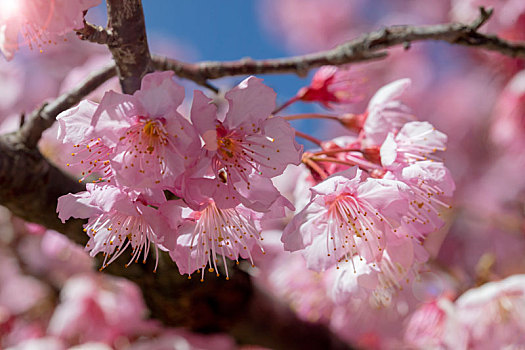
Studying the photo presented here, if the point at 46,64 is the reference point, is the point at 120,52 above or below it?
below

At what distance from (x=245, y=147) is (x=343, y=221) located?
22cm

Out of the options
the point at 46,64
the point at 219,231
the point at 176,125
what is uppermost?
the point at 46,64

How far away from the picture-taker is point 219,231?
814 millimetres

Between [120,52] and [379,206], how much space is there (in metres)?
0.49

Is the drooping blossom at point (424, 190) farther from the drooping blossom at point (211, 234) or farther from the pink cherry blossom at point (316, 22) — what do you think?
the pink cherry blossom at point (316, 22)

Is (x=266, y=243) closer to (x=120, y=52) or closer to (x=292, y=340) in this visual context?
(x=292, y=340)

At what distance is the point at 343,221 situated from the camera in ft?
2.75

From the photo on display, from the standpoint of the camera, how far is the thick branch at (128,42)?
2.49 ft

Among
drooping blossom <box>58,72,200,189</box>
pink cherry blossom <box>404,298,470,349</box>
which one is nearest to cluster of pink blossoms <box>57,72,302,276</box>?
drooping blossom <box>58,72,200,189</box>

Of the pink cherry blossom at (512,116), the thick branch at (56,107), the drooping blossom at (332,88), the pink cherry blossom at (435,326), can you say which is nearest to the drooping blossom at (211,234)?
the thick branch at (56,107)

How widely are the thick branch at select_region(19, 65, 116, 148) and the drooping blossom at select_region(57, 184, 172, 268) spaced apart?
252 mm

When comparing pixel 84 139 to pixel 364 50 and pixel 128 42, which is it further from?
pixel 364 50

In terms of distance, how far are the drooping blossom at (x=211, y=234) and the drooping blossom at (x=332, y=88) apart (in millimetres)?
488

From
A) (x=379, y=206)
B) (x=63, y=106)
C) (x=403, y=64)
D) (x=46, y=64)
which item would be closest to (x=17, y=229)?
(x=46, y=64)
